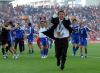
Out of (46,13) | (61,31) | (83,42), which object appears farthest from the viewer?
(46,13)

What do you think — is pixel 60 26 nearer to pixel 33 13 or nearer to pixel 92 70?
pixel 92 70

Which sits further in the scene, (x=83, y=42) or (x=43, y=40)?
(x=43, y=40)

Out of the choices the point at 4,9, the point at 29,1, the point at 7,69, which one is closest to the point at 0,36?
the point at 7,69

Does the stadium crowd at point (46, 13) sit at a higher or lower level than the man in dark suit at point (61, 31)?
lower

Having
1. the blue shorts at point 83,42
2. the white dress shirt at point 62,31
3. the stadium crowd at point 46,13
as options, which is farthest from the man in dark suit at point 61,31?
the stadium crowd at point 46,13

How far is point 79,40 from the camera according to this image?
2431 centimetres

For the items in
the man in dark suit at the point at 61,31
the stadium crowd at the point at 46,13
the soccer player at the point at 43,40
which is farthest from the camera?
the stadium crowd at the point at 46,13

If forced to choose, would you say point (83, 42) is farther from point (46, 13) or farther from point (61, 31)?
point (46, 13)

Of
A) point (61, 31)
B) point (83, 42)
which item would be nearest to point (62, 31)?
point (61, 31)

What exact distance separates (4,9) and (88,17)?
442 inches

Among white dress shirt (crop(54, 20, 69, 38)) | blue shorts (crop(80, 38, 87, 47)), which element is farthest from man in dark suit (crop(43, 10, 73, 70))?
blue shorts (crop(80, 38, 87, 47))

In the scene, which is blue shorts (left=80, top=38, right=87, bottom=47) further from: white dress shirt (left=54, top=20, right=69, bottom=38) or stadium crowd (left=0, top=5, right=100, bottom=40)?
stadium crowd (left=0, top=5, right=100, bottom=40)

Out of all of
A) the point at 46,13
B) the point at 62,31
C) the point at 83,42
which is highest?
the point at 62,31

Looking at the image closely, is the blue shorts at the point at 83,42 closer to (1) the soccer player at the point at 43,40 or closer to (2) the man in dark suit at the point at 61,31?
(1) the soccer player at the point at 43,40
